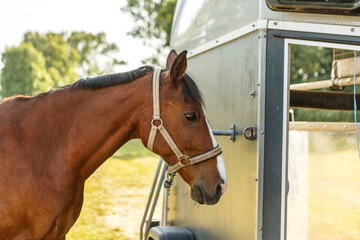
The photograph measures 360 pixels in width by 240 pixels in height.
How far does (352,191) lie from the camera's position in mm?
4055

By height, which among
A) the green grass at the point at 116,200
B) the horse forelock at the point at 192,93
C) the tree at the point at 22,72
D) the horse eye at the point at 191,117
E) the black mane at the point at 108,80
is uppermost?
the tree at the point at 22,72

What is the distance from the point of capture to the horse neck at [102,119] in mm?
2379

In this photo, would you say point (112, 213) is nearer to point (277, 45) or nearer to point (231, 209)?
point (231, 209)

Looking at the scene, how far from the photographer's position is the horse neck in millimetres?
2379

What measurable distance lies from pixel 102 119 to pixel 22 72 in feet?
83.6

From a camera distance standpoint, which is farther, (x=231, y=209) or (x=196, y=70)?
(x=196, y=70)

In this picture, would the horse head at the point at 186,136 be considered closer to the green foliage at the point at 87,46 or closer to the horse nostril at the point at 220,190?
the horse nostril at the point at 220,190

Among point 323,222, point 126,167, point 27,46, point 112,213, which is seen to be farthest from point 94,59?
point 323,222

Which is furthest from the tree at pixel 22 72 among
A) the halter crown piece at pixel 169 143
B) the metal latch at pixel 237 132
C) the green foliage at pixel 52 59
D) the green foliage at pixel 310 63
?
the halter crown piece at pixel 169 143

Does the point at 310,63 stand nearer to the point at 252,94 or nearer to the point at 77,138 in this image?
the point at 252,94

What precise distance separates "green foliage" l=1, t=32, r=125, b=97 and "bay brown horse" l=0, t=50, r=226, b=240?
75.8 ft

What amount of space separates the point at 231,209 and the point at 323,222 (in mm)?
1972

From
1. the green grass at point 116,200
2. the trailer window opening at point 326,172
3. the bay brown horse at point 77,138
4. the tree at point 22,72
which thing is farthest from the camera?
the tree at point 22,72

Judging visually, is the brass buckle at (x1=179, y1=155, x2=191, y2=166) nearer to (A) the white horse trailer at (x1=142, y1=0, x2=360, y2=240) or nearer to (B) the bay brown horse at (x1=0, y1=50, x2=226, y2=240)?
(B) the bay brown horse at (x1=0, y1=50, x2=226, y2=240)
